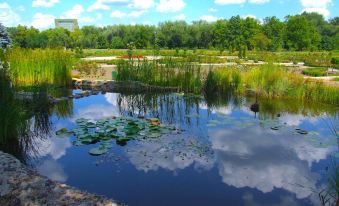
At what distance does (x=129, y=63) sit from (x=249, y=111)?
3980 mm

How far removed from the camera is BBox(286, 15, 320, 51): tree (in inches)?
1387

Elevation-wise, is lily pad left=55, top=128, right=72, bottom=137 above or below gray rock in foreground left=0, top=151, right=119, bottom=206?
below

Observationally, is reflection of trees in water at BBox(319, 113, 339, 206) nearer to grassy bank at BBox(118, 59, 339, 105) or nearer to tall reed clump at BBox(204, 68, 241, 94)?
grassy bank at BBox(118, 59, 339, 105)

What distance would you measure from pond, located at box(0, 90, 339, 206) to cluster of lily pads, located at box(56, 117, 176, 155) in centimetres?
5

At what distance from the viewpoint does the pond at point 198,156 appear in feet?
12.5

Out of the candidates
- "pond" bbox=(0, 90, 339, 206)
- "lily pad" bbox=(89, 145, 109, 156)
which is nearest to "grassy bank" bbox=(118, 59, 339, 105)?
"pond" bbox=(0, 90, 339, 206)

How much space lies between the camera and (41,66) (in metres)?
9.97

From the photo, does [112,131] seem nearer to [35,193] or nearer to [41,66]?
[35,193]

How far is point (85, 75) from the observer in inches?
520

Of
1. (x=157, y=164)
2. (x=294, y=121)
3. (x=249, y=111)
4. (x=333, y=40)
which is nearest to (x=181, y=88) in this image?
(x=249, y=111)

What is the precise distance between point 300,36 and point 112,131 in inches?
1321

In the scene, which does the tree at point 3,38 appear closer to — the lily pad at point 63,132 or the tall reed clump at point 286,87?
the lily pad at point 63,132

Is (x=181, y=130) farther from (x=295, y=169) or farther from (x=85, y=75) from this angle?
(x=85, y=75)

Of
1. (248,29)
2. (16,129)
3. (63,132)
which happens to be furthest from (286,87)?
(248,29)
